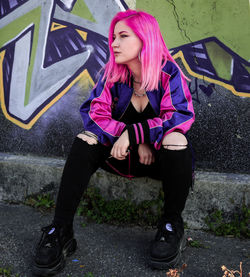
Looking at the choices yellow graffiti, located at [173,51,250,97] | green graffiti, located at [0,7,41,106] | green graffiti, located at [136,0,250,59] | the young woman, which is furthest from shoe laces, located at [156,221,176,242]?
green graffiti, located at [0,7,41,106]

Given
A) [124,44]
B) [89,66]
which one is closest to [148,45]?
[124,44]

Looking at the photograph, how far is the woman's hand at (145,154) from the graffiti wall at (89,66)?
82 cm

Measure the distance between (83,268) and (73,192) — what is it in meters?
0.43

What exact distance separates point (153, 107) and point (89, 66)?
1.07 m

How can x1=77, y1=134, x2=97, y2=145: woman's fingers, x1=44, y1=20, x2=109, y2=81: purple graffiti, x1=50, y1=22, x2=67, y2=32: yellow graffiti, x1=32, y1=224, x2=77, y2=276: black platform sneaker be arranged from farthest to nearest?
x1=50, y1=22, x2=67, y2=32: yellow graffiti
x1=44, y1=20, x2=109, y2=81: purple graffiti
x1=77, y1=134, x2=97, y2=145: woman's fingers
x1=32, y1=224, x2=77, y2=276: black platform sneaker

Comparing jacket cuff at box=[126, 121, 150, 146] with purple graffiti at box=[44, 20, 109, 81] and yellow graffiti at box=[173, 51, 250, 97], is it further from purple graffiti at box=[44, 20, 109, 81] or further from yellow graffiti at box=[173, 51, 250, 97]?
purple graffiti at box=[44, 20, 109, 81]

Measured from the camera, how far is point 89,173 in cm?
194

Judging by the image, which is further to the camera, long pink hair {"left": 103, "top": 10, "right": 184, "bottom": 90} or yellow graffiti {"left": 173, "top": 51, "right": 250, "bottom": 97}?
yellow graffiti {"left": 173, "top": 51, "right": 250, "bottom": 97}

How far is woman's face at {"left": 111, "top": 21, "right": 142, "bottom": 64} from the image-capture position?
200 centimetres

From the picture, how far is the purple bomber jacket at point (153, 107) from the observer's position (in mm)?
1927

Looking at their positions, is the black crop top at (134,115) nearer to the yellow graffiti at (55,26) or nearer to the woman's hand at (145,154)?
the woman's hand at (145,154)

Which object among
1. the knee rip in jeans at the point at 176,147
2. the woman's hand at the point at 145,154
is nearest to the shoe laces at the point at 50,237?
the woman's hand at the point at 145,154

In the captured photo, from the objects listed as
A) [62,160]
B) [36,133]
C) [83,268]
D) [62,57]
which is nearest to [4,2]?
[62,57]

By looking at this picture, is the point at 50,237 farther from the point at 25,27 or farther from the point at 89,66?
the point at 25,27
